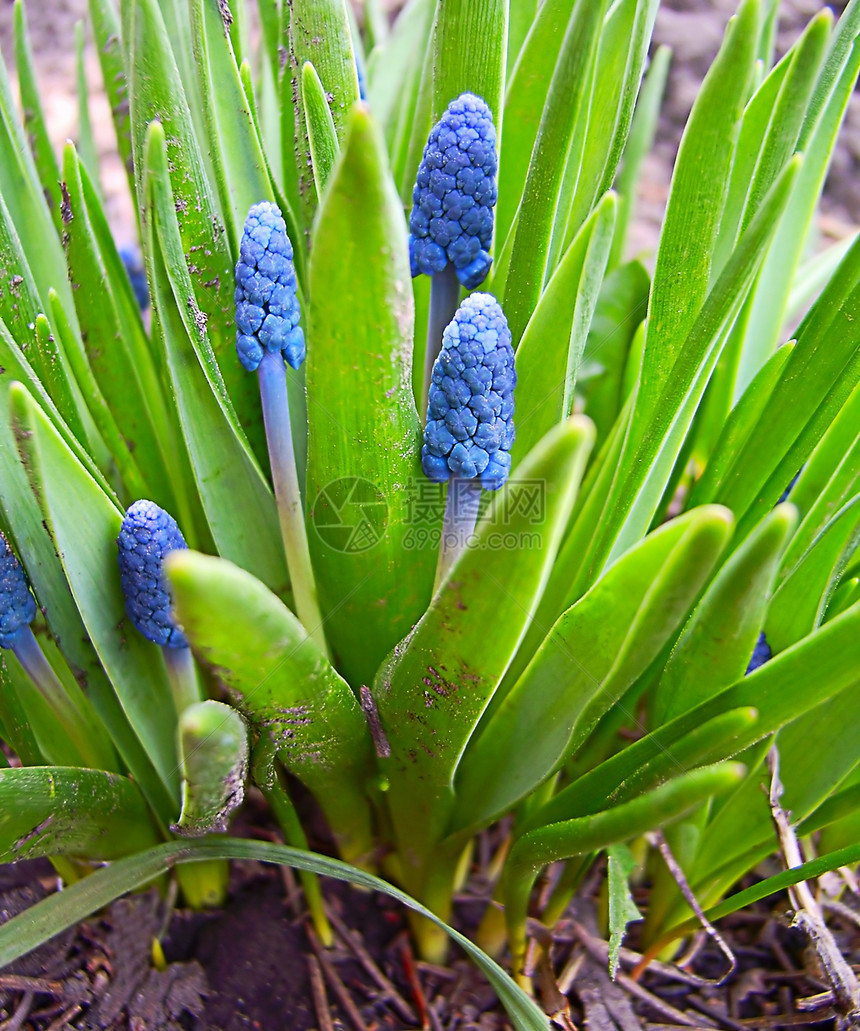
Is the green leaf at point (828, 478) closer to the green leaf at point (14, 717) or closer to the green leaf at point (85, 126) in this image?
the green leaf at point (14, 717)

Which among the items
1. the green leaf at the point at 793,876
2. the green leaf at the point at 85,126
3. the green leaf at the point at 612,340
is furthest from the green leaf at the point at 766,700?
the green leaf at the point at 85,126

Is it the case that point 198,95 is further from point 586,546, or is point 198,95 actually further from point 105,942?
point 105,942

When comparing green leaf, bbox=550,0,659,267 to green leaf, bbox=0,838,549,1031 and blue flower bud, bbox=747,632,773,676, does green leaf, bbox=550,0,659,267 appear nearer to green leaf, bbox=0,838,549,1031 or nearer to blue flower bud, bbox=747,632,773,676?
blue flower bud, bbox=747,632,773,676

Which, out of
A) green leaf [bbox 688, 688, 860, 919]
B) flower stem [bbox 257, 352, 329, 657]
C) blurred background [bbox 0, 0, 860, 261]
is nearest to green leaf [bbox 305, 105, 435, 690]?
flower stem [bbox 257, 352, 329, 657]

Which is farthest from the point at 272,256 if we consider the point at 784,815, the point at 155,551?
the point at 784,815

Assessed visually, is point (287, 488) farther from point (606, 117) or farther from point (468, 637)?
point (606, 117)

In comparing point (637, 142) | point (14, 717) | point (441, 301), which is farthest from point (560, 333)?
point (637, 142)
